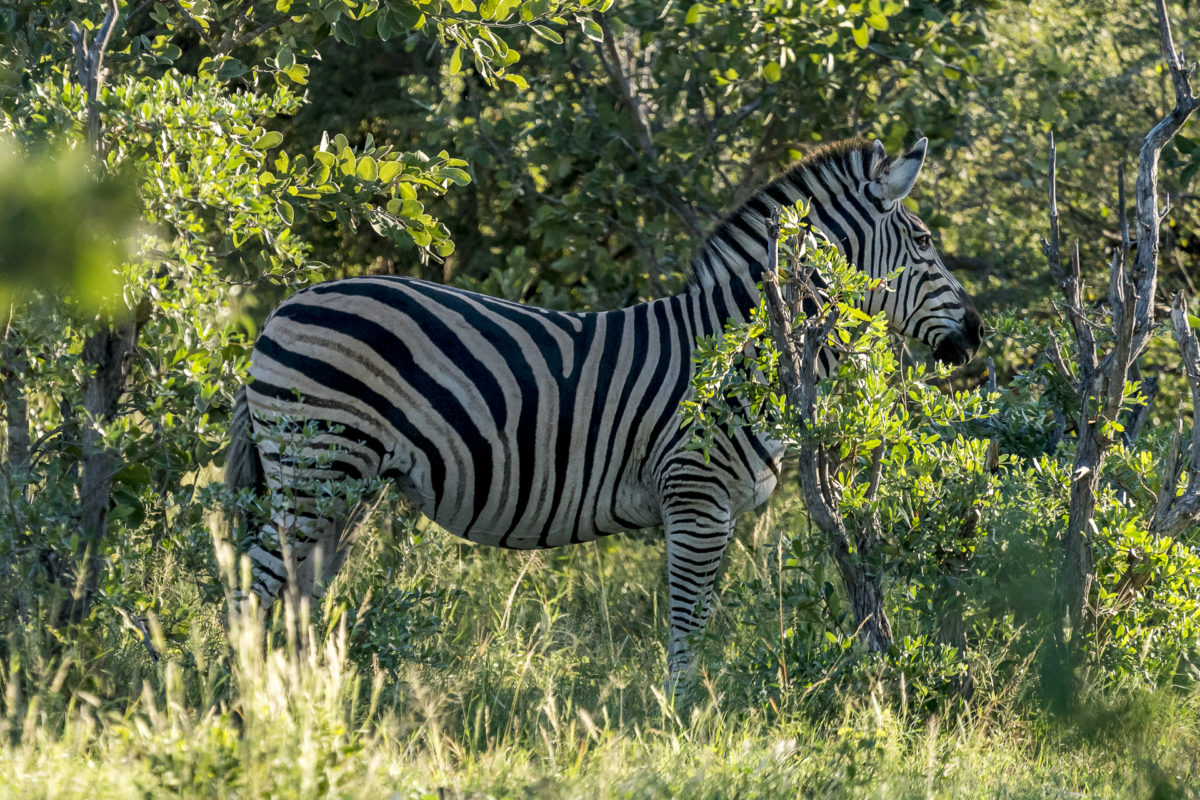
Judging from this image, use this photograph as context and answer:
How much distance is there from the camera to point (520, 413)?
500 centimetres

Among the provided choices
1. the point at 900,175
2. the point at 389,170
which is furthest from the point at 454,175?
the point at 900,175

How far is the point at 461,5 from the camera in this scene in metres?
4.43

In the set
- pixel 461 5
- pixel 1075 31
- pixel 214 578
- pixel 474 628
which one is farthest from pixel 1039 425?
pixel 1075 31

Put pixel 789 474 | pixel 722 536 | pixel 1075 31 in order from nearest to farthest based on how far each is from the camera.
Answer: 1. pixel 722 536
2. pixel 789 474
3. pixel 1075 31

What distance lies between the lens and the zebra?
4.71 m

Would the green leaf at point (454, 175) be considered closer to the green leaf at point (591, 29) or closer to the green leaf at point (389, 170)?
the green leaf at point (389, 170)

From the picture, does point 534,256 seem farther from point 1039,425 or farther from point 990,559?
point 990,559

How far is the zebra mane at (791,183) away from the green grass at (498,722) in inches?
61.5

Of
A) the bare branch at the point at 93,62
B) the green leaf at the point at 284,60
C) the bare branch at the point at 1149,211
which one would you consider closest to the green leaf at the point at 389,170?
the green leaf at the point at 284,60

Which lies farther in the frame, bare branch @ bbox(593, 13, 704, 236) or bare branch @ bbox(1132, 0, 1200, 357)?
bare branch @ bbox(593, 13, 704, 236)

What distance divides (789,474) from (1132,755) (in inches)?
153

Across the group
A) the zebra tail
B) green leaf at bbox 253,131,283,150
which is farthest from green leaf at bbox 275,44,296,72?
the zebra tail

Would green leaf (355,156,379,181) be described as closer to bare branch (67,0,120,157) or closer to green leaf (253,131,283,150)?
green leaf (253,131,283,150)

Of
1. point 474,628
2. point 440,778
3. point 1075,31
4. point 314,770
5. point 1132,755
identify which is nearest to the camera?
point 314,770
